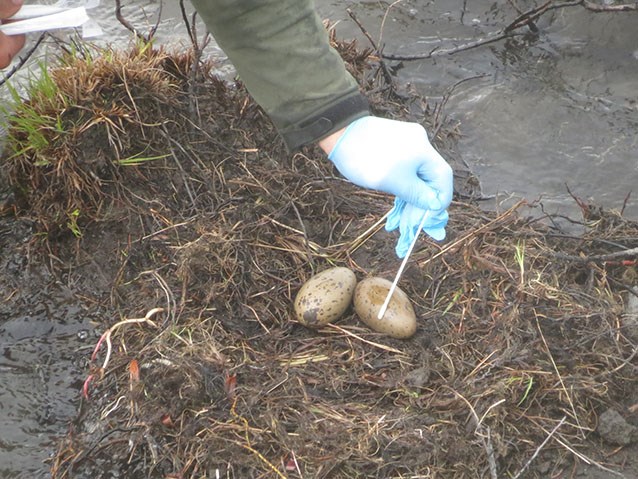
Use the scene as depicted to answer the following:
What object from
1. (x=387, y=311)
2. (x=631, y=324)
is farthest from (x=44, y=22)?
(x=631, y=324)

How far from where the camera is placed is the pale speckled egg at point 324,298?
312cm

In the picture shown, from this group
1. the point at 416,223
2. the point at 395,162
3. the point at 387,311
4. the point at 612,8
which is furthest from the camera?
the point at 612,8

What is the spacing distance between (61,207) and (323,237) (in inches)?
48.5

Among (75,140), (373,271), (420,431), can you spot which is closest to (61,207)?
(75,140)

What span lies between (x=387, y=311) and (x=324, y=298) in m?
0.26

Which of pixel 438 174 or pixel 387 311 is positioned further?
pixel 387 311

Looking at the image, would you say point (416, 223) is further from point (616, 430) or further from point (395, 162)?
point (616, 430)

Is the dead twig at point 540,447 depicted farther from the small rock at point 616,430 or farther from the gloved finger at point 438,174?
the gloved finger at point 438,174

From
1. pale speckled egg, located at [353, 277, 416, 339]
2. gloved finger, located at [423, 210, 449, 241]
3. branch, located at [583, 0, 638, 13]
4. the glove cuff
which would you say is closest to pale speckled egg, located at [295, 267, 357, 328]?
pale speckled egg, located at [353, 277, 416, 339]

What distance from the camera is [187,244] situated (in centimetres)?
334

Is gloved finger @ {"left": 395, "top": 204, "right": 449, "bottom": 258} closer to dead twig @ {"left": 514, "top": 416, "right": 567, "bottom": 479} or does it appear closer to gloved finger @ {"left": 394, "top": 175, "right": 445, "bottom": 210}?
gloved finger @ {"left": 394, "top": 175, "right": 445, "bottom": 210}

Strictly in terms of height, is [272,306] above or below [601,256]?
above

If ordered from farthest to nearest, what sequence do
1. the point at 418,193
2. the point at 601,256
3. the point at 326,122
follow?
the point at 601,256, the point at 418,193, the point at 326,122

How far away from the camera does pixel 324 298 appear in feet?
10.2
